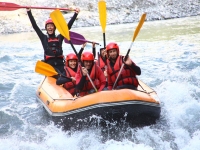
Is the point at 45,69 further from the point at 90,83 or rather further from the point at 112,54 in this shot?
the point at 112,54

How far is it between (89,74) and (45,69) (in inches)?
54.5

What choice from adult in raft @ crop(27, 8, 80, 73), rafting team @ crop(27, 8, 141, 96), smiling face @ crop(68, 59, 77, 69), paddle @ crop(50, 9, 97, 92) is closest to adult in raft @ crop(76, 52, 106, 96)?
rafting team @ crop(27, 8, 141, 96)

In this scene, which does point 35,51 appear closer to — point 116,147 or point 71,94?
point 71,94

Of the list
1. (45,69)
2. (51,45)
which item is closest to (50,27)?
(51,45)

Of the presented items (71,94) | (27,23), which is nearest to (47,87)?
(71,94)

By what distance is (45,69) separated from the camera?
5.62 metres

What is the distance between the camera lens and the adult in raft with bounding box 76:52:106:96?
4351 mm

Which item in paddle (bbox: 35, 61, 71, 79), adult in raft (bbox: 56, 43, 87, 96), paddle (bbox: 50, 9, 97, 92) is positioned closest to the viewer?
paddle (bbox: 50, 9, 97, 92)

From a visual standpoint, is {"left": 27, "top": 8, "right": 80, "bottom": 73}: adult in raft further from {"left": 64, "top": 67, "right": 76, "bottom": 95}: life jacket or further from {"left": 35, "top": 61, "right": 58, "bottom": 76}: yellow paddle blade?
{"left": 64, "top": 67, "right": 76, "bottom": 95}: life jacket

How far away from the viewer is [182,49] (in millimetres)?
11367

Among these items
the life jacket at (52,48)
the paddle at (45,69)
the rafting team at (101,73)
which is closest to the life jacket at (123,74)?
the rafting team at (101,73)

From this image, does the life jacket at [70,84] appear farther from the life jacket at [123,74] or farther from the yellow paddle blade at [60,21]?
the life jacket at [123,74]

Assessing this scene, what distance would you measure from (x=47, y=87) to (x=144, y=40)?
10.1m

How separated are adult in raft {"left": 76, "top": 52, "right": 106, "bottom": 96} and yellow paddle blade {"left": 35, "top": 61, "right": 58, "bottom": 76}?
3.87ft
